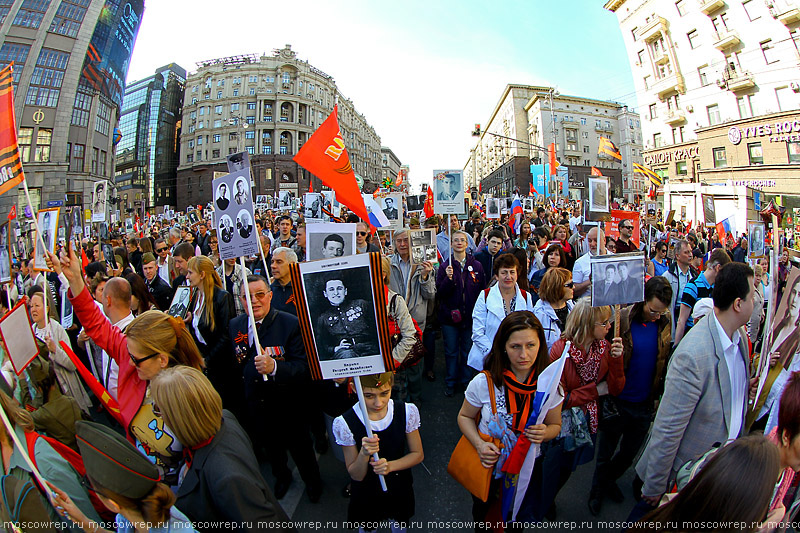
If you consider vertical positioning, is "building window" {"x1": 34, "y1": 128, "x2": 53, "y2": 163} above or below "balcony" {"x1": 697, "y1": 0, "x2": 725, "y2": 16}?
below

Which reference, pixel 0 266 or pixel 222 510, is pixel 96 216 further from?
pixel 222 510

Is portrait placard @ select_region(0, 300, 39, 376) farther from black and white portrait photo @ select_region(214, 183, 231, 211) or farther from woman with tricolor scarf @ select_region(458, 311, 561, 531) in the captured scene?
woman with tricolor scarf @ select_region(458, 311, 561, 531)

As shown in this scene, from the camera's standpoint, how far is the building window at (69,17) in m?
28.7

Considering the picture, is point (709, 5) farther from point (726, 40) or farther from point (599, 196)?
point (599, 196)

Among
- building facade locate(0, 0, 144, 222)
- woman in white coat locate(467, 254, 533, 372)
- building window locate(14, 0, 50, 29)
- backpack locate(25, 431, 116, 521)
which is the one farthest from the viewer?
building facade locate(0, 0, 144, 222)

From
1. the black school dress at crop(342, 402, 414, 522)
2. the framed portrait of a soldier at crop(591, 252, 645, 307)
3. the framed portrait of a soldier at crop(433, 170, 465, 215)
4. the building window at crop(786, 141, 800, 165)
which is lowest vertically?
the black school dress at crop(342, 402, 414, 522)

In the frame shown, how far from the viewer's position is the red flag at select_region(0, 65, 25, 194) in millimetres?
3053

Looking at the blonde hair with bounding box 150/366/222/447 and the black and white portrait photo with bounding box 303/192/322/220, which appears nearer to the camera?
the blonde hair with bounding box 150/366/222/447

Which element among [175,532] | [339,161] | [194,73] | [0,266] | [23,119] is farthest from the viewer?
[194,73]

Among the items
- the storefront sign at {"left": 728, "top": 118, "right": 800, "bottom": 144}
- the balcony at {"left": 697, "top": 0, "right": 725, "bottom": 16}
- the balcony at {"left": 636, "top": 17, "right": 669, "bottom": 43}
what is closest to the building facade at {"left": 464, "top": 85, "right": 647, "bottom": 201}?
the balcony at {"left": 636, "top": 17, "right": 669, "bottom": 43}

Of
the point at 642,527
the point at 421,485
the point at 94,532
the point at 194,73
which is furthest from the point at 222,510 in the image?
the point at 194,73

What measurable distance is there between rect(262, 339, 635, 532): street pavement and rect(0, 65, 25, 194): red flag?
3379 mm

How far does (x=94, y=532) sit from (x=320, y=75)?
273ft

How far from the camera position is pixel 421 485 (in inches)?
138
